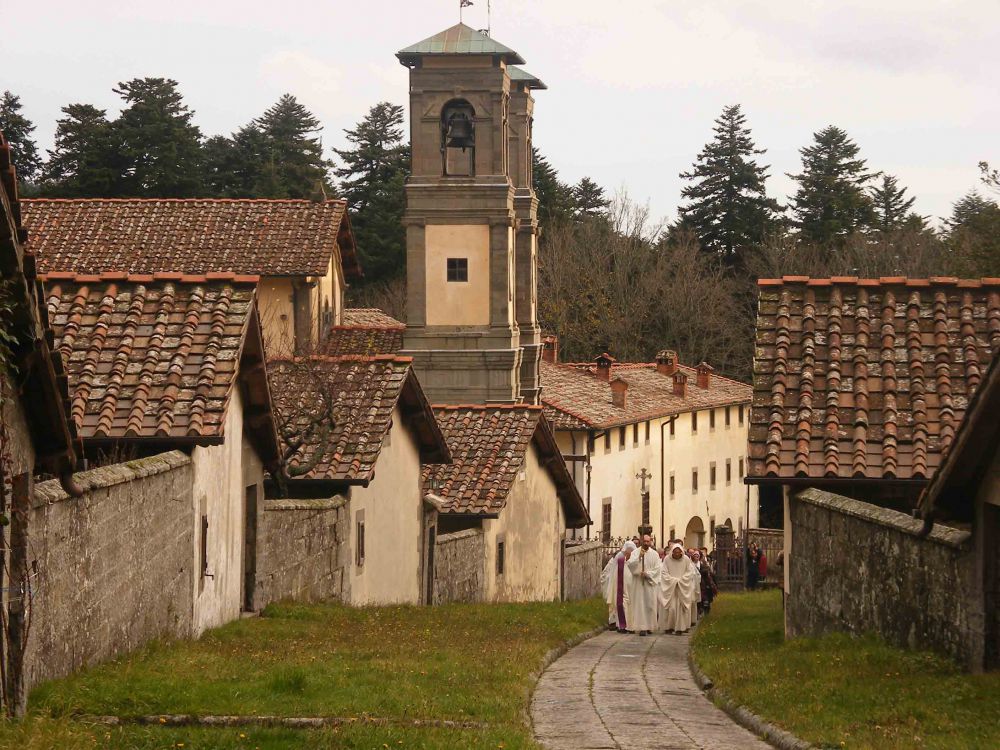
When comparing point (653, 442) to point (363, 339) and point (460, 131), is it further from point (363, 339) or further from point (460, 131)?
point (460, 131)

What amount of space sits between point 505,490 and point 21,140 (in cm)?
5366

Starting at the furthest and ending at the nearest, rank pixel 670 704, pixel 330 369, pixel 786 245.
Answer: pixel 786 245
pixel 330 369
pixel 670 704

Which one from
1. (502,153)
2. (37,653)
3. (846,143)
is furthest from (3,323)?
(846,143)

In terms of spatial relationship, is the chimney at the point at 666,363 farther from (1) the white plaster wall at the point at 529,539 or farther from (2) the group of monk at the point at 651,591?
(2) the group of monk at the point at 651,591

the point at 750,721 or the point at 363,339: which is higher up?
the point at 363,339

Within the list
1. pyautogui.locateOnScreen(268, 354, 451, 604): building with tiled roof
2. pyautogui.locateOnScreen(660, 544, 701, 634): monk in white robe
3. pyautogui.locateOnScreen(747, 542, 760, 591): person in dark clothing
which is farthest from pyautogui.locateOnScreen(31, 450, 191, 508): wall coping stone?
pyautogui.locateOnScreen(747, 542, 760, 591): person in dark clothing

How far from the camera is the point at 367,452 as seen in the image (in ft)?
82.7

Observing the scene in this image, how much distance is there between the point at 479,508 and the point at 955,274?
1215 inches

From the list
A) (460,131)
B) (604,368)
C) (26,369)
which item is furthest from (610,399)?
(26,369)

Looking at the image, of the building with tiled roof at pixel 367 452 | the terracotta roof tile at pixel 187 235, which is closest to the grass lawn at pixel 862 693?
the building with tiled roof at pixel 367 452

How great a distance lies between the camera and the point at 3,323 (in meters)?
11.7

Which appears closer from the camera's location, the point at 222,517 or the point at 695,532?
the point at 222,517

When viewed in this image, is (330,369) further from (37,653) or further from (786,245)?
(786,245)

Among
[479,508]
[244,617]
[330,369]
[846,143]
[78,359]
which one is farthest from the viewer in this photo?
[846,143]
